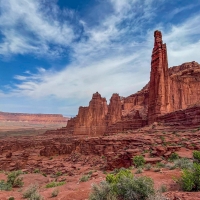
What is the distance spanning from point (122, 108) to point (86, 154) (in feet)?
183

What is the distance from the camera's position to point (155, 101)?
35.9 m

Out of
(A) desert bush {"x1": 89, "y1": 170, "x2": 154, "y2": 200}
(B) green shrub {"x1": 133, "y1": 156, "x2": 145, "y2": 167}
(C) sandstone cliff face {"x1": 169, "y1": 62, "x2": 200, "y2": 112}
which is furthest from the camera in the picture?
(C) sandstone cliff face {"x1": 169, "y1": 62, "x2": 200, "y2": 112}

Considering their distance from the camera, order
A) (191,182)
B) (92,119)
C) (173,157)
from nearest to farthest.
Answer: (191,182)
(173,157)
(92,119)

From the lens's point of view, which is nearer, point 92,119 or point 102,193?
point 102,193

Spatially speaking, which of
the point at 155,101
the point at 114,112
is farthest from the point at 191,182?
the point at 114,112

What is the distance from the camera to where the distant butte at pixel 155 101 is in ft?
117

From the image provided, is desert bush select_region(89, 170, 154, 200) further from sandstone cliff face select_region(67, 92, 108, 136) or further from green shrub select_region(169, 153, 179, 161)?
sandstone cliff face select_region(67, 92, 108, 136)

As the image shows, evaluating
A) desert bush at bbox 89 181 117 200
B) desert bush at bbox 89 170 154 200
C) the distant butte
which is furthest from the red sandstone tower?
→ desert bush at bbox 89 181 117 200

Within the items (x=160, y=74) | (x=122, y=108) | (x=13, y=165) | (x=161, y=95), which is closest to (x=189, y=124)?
(x=161, y=95)

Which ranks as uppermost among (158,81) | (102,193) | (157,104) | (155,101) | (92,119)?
(158,81)

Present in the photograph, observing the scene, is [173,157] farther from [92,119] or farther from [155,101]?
[92,119]

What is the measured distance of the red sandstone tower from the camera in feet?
115

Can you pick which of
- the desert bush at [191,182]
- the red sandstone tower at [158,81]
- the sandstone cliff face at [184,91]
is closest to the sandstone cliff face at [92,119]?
the sandstone cliff face at [184,91]

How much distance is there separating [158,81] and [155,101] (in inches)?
153
